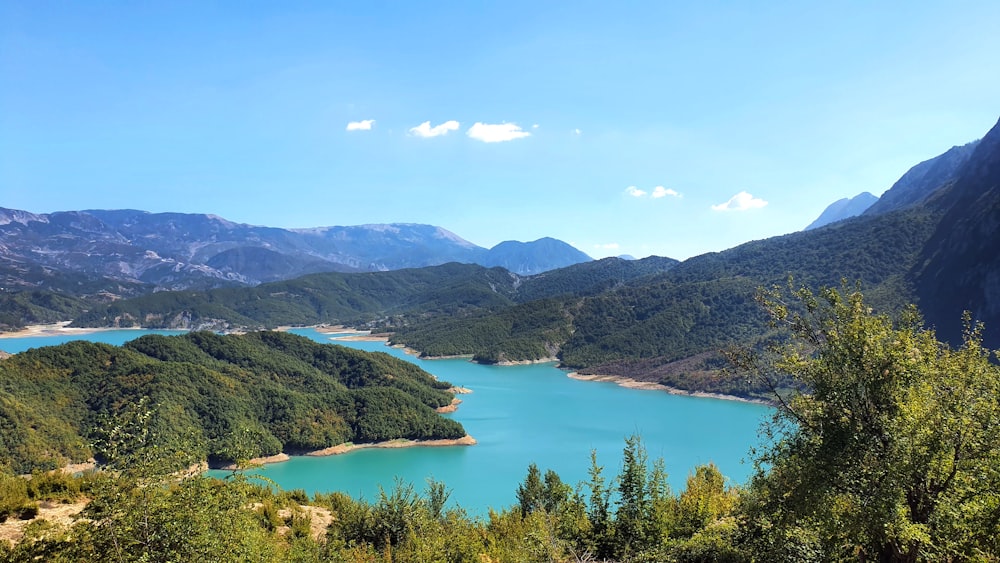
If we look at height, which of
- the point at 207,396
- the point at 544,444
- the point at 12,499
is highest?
the point at 12,499

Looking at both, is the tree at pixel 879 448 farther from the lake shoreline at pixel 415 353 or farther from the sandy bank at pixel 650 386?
the sandy bank at pixel 650 386

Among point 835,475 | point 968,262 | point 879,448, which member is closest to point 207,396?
point 835,475

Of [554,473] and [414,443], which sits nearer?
[554,473]

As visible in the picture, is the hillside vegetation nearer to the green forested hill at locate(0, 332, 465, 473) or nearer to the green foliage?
the green foliage

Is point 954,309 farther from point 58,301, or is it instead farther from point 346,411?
point 58,301

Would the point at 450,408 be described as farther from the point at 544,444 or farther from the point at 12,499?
the point at 12,499

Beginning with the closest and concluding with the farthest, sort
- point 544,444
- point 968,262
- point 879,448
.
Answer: point 879,448, point 544,444, point 968,262

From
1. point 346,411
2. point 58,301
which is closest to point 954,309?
point 346,411

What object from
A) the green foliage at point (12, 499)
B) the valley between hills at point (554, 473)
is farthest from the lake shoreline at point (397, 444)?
the green foliage at point (12, 499)
